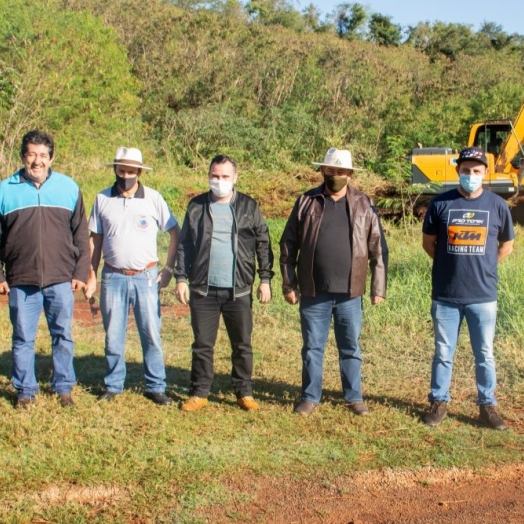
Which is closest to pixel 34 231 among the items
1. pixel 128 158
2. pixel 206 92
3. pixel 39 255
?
pixel 39 255

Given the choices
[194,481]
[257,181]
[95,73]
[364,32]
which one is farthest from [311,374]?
[364,32]

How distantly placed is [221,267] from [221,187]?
550 millimetres

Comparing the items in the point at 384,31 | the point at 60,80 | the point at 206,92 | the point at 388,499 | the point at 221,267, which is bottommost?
Answer: the point at 388,499

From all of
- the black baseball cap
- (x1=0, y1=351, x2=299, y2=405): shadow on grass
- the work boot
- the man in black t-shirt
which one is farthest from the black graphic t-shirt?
the work boot

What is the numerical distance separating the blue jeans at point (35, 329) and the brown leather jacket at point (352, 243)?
1.55 metres

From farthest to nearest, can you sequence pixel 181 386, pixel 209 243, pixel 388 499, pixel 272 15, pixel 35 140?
1. pixel 272 15
2. pixel 181 386
3. pixel 209 243
4. pixel 35 140
5. pixel 388 499

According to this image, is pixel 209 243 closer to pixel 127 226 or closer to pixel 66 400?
pixel 127 226

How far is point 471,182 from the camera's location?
5059 millimetres

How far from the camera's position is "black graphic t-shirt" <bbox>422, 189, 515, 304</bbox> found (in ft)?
16.7

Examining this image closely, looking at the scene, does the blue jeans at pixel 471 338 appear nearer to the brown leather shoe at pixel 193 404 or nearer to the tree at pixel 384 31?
the brown leather shoe at pixel 193 404

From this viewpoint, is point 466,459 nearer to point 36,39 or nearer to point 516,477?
point 516,477

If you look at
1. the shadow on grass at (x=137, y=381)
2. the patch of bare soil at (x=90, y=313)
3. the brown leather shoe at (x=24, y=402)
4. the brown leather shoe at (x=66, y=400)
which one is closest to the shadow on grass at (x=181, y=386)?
the shadow on grass at (x=137, y=381)

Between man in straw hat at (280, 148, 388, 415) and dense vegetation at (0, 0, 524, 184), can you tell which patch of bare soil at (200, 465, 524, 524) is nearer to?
man in straw hat at (280, 148, 388, 415)

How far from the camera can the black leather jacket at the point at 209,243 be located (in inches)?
210
